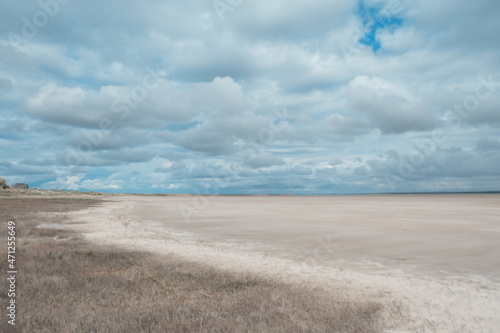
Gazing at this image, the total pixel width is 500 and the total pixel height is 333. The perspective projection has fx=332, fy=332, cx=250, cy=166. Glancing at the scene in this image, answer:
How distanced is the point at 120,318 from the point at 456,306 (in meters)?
7.33

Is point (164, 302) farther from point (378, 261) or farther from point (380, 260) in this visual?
point (380, 260)

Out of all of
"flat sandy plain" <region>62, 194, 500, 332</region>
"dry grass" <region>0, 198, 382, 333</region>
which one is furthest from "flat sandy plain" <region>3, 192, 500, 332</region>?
"dry grass" <region>0, 198, 382, 333</region>

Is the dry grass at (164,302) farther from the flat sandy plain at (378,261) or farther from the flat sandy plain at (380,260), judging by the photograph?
the flat sandy plain at (380,260)

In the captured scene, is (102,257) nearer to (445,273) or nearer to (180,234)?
(180,234)

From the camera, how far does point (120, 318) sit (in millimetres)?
6461

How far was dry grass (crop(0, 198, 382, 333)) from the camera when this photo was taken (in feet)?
20.4

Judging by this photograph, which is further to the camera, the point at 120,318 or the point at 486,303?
the point at 486,303

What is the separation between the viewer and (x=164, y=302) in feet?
24.5

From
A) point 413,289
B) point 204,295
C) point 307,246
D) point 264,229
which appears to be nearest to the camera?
point 204,295

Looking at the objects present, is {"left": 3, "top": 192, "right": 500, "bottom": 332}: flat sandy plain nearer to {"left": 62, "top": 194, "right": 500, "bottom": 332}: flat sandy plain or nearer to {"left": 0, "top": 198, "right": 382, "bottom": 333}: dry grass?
{"left": 62, "top": 194, "right": 500, "bottom": 332}: flat sandy plain

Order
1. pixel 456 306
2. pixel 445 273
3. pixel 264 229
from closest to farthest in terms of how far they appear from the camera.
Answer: pixel 456 306 < pixel 445 273 < pixel 264 229

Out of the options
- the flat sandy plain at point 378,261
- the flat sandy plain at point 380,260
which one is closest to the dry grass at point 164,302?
the flat sandy plain at point 378,261

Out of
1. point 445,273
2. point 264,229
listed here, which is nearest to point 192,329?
point 445,273

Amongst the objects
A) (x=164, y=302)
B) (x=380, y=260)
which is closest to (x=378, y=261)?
(x=380, y=260)
